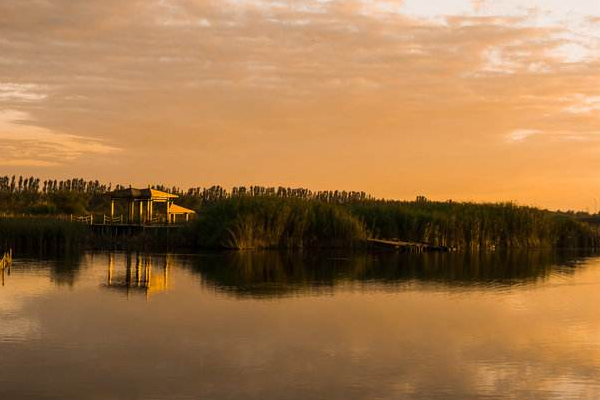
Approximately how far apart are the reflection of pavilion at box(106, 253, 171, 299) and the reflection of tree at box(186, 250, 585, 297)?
1.38 meters

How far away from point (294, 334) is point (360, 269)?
562 inches

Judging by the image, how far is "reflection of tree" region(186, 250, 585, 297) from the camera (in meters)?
24.7

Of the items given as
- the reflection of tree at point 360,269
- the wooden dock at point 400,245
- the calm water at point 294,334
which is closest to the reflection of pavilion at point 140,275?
the calm water at point 294,334

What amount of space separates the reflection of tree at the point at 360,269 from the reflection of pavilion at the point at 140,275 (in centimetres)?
138

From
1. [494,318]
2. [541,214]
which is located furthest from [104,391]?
[541,214]

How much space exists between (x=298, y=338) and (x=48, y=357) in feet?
15.7

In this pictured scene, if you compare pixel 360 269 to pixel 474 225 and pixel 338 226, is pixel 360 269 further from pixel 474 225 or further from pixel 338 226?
pixel 474 225

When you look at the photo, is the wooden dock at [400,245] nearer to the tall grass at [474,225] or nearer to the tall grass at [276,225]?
the tall grass at [276,225]

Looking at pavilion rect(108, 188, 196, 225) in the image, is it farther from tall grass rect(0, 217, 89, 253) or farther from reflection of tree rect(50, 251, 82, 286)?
reflection of tree rect(50, 251, 82, 286)

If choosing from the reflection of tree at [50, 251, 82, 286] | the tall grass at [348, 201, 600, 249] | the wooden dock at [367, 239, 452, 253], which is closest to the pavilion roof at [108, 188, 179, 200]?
the reflection of tree at [50, 251, 82, 286]

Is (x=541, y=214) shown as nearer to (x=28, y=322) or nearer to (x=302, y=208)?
(x=302, y=208)

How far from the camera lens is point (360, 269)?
97.9 feet

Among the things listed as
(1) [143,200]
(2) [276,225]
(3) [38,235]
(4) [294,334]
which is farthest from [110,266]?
(1) [143,200]

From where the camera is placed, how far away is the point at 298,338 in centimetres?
1536
